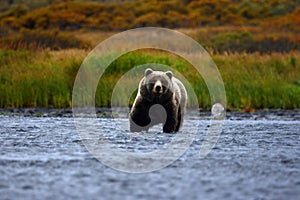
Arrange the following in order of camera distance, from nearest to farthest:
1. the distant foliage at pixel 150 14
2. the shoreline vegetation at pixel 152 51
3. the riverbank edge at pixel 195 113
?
the riverbank edge at pixel 195 113, the shoreline vegetation at pixel 152 51, the distant foliage at pixel 150 14

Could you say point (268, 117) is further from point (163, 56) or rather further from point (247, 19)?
point (247, 19)

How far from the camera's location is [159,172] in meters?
8.05

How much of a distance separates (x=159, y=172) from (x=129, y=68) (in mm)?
13360

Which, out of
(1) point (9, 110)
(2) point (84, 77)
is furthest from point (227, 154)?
(2) point (84, 77)

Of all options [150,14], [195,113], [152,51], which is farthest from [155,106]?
[150,14]

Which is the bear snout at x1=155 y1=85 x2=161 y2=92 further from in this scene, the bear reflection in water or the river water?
the river water

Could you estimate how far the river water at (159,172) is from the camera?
680cm

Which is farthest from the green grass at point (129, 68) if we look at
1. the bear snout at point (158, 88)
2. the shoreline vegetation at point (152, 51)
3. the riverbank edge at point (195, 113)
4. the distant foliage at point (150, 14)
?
the distant foliage at point (150, 14)

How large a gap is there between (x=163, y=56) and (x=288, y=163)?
14052mm

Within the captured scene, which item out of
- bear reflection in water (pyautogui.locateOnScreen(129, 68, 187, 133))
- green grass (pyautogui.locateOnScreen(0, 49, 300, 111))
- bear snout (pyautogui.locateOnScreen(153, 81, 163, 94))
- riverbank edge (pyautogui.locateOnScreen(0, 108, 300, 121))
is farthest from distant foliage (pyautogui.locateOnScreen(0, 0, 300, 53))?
bear snout (pyautogui.locateOnScreen(153, 81, 163, 94))

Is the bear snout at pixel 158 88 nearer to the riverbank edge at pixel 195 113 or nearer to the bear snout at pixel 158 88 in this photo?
the bear snout at pixel 158 88

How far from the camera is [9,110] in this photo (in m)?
17.8

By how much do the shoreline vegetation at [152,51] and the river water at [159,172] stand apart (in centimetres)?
664

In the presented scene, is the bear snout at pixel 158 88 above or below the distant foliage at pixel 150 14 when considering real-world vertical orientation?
below
